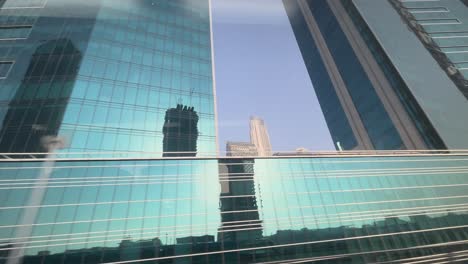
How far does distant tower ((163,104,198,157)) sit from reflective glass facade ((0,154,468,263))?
8.19 metres

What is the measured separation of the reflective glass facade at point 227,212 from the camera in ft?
64.4

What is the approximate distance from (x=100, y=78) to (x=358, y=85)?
51.2 metres

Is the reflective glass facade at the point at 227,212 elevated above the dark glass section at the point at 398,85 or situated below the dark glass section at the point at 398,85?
below

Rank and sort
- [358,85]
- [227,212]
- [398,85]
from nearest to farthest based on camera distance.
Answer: [227,212] < [398,85] < [358,85]

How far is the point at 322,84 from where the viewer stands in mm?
69438

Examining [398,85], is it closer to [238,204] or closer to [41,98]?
[238,204]

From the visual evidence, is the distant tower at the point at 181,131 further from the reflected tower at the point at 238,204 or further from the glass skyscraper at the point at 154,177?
the reflected tower at the point at 238,204

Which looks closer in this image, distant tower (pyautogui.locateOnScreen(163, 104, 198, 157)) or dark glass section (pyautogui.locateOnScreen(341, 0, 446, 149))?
distant tower (pyautogui.locateOnScreen(163, 104, 198, 157))

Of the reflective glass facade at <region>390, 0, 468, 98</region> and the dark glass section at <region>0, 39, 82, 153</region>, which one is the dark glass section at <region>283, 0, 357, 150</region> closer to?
the reflective glass facade at <region>390, 0, 468, 98</region>

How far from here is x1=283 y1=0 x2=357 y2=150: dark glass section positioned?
192 feet

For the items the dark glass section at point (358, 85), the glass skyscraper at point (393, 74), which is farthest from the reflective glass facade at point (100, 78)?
the glass skyscraper at point (393, 74)

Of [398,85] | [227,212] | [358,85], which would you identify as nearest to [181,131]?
[227,212]

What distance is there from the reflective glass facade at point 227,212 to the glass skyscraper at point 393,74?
1396 cm

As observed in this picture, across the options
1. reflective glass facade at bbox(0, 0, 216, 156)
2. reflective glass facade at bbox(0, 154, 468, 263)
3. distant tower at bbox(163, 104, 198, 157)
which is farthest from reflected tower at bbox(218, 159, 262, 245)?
distant tower at bbox(163, 104, 198, 157)
